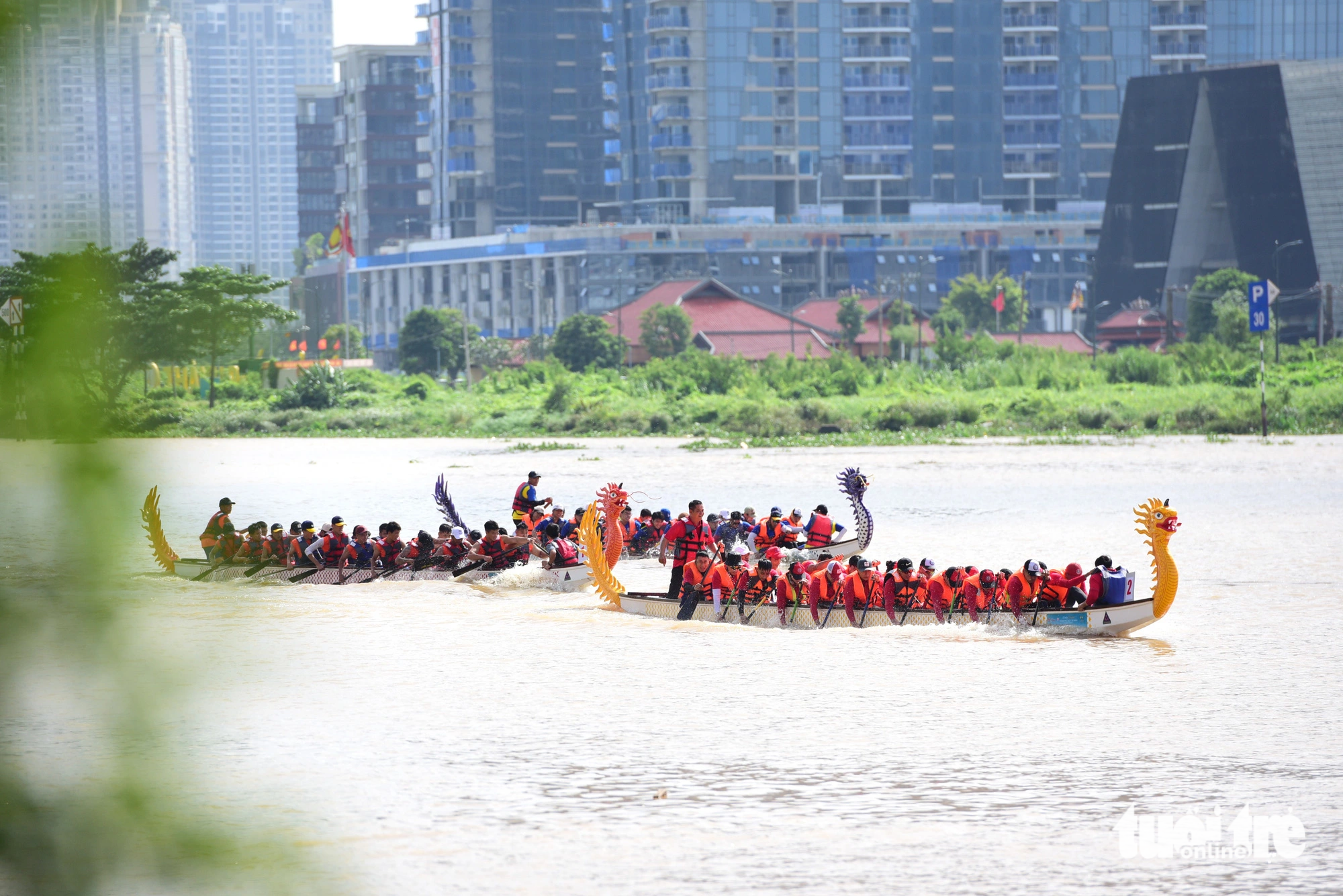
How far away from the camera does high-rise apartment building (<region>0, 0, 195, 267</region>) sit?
218 centimetres

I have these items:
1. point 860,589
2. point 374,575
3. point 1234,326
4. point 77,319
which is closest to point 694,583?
point 860,589

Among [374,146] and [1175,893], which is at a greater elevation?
[374,146]

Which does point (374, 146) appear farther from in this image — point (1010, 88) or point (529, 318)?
point (1010, 88)

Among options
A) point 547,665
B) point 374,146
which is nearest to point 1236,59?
→ point 374,146

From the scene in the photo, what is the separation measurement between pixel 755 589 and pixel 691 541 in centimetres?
287

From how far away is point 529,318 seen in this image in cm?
11706

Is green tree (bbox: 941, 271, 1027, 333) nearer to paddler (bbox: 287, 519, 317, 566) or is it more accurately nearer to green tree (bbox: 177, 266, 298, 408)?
paddler (bbox: 287, 519, 317, 566)

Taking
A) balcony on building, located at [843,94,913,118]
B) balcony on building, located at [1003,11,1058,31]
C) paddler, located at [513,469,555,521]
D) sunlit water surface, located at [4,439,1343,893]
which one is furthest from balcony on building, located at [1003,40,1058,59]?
paddler, located at [513,469,555,521]

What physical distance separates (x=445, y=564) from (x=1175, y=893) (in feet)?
50.9

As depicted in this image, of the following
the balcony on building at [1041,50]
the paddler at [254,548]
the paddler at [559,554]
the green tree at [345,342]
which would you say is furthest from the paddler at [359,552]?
the balcony on building at [1041,50]

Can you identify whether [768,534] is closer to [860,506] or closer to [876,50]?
[860,506]

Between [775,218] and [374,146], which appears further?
[374,146]

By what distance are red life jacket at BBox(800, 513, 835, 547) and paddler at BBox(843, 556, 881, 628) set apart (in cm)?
505


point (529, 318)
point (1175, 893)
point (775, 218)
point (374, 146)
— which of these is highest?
point (374, 146)
